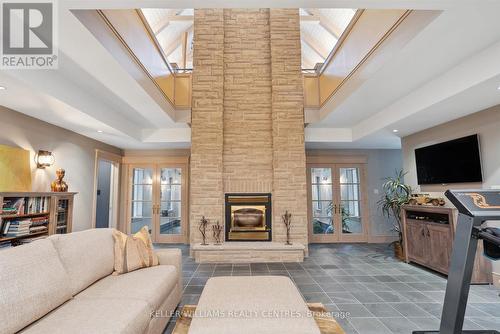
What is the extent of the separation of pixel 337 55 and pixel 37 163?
529 cm

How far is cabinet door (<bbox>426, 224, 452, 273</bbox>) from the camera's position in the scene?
11.5 ft

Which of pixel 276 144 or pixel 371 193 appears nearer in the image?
pixel 276 144

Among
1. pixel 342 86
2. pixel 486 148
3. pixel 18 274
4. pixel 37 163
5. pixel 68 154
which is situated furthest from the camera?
pixel 68 154

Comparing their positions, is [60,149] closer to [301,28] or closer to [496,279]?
[496,279]

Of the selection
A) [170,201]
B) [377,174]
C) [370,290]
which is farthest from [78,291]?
[377,174]

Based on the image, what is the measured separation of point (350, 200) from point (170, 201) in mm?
4631

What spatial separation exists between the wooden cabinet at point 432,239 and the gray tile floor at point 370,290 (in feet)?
0.52

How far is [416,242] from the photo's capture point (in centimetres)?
411

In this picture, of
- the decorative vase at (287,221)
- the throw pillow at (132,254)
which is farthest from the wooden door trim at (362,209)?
the throw pillow at (132,254)

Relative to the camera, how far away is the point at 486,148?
3.37 meters

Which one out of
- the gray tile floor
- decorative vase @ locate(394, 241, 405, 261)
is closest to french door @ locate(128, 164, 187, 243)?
the gray tile floor

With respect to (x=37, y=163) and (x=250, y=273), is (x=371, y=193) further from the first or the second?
(x=37, y=163)

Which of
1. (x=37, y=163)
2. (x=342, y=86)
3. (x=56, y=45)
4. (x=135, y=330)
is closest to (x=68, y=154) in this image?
(x=37, y=163)

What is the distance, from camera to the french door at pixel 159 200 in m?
6.16
